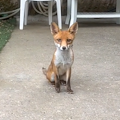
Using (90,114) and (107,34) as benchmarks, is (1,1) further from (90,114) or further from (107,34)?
(90,114)

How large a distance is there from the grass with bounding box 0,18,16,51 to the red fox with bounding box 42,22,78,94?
4.86 ft

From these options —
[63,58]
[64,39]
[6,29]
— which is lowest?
[6,29]

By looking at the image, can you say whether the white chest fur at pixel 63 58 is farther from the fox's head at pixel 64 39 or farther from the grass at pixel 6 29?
the grass at pixel 6 29

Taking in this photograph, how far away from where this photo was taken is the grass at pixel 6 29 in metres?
4.42

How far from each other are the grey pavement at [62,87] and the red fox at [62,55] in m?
0.09

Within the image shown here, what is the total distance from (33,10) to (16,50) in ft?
9.00

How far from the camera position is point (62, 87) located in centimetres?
272

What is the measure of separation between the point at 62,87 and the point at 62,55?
0.30 meters

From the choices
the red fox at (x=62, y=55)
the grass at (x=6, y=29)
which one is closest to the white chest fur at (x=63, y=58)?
the red fox at (x=62, y=55)

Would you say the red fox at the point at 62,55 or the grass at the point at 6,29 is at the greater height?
the red fox at the point at 62,55

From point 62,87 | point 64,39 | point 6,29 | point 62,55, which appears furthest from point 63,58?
point 6,29

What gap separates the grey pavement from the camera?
7.33 ft

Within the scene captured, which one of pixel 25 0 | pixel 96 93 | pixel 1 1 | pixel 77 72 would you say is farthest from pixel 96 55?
pixel 1 1

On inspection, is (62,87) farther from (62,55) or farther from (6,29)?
(6,29)
